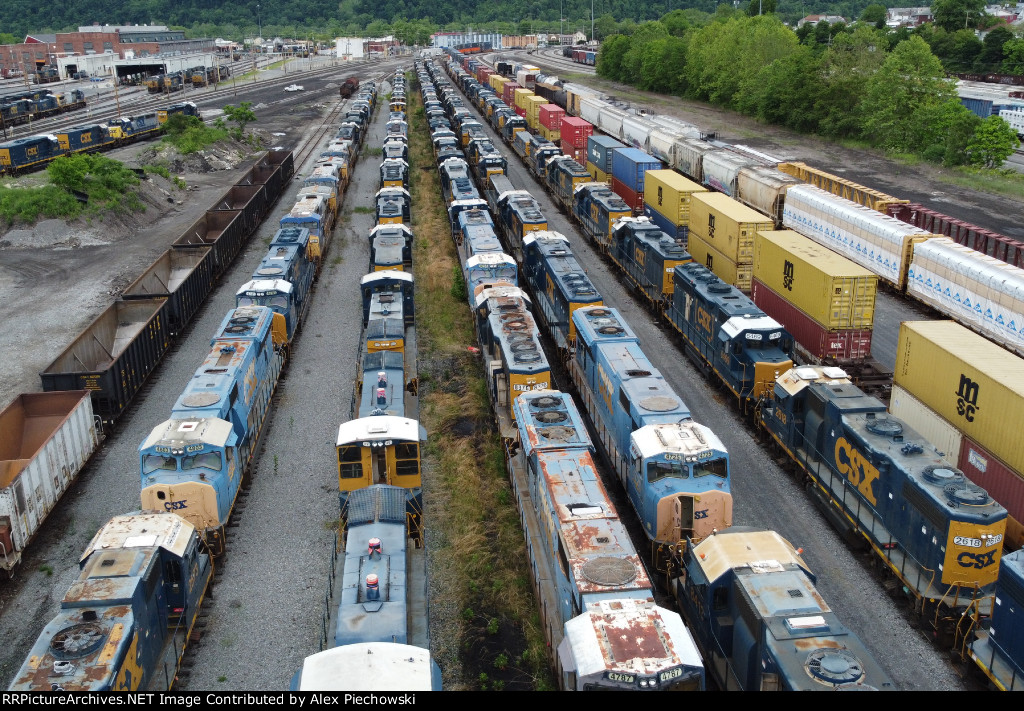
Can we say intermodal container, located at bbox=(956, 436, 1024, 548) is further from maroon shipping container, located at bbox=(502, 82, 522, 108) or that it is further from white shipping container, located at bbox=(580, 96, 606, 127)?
maroon shipping container, located at bbox=(502, 82, 522, 108)

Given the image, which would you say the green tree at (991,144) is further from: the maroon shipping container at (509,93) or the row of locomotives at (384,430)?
the row of locomotives at (384,430)

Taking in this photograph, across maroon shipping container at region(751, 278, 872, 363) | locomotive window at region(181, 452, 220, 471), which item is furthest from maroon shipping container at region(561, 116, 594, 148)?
locomotive window at region(181, 452, 220, 471)

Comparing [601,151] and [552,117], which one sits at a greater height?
[552,117]

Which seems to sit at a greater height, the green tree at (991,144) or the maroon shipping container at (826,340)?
the green tree at (991,144)

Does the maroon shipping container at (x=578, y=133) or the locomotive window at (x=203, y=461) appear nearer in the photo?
the locomotive window at (x=203, y=461)

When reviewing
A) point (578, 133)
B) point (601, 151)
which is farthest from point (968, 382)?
point (578, 133)

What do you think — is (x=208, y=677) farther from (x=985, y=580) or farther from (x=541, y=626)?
(x=985, y=580)

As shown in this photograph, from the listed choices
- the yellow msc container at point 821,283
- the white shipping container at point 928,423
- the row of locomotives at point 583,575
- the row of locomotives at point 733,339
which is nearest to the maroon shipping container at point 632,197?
the yellow msc container at point 821,283

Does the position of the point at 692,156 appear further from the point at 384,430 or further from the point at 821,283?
the point at 384,430
